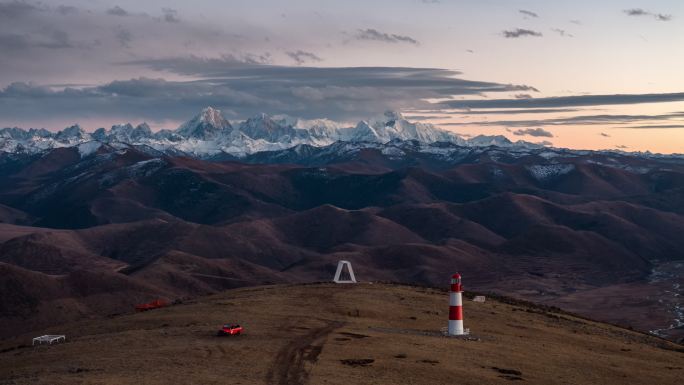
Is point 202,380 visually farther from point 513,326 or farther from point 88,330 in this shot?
point 513,326

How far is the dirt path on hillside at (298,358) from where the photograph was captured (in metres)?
38.2

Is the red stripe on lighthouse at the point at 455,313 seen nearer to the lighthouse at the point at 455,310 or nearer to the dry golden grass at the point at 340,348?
the lighthouse at the point at 455,310

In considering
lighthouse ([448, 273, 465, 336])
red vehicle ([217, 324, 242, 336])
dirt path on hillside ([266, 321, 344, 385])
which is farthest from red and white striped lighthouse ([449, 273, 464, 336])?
red vehicle ([217, 324, 242, 336])

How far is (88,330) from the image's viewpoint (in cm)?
5681

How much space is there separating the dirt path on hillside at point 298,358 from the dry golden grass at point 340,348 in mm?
59

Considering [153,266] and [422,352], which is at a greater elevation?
[422,352]

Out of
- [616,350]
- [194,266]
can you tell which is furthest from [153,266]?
[616,350]

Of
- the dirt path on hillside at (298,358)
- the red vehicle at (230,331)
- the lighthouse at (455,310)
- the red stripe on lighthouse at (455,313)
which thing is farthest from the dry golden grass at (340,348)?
the red stripe on lighthouse at (455,313)

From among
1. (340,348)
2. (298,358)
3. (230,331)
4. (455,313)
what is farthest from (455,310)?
(230,331)

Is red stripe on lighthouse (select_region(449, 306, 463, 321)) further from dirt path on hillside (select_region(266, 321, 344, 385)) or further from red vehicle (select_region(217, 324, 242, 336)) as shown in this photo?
red vehicle (select_region(217, 324, 242, 336))

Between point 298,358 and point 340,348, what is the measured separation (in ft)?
12.7

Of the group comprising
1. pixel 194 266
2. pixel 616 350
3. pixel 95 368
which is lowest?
pixel 194 266

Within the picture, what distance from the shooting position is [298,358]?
42531mm

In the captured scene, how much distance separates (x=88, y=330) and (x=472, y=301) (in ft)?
106
